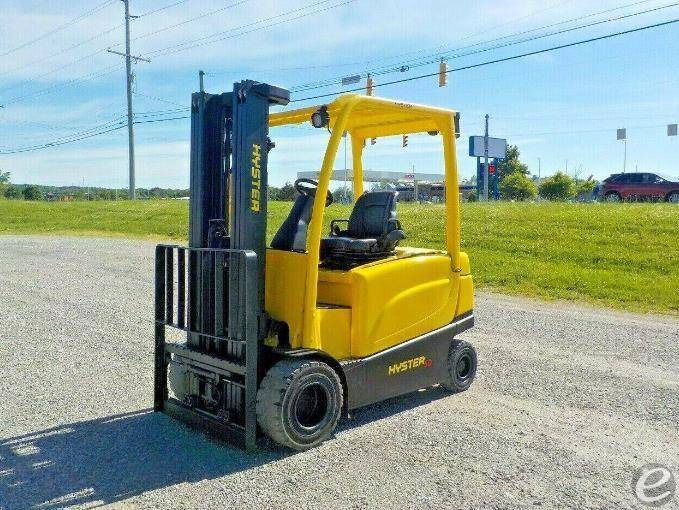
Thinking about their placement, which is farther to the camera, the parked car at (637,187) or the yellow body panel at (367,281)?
the parked car at (637,187)

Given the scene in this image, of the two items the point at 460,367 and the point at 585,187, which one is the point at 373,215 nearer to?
the point at 460,367

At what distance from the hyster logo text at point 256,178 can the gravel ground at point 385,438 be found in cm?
182

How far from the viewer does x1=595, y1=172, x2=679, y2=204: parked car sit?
29.2m

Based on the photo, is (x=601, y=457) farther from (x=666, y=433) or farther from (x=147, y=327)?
(x=147, y=327)

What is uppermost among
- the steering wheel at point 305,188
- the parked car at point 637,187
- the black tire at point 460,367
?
the parked car at point 637,187

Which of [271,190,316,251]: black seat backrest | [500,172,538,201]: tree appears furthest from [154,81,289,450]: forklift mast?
[500,172,538,201]: tree

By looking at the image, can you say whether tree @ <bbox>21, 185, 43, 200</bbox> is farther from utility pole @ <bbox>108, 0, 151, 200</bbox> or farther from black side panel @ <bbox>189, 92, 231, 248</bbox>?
black side panel @ <bbox>189, 92, 231, 248</bbox>

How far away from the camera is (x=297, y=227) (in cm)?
514

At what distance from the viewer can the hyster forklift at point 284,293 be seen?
15.6ft

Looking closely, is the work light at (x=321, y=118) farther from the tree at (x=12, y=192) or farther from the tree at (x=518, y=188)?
the tree at (x=12, y=192)

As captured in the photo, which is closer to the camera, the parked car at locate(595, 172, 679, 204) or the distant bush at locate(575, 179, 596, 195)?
the parked car at locate(595, 172, 679, 204)

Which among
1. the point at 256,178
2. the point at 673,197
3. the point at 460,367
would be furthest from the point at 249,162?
the point at 673,197

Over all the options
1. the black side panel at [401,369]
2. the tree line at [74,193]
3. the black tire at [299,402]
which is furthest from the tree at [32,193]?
the black tire at [299,402]

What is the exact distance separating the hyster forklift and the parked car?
2660 centimetres
